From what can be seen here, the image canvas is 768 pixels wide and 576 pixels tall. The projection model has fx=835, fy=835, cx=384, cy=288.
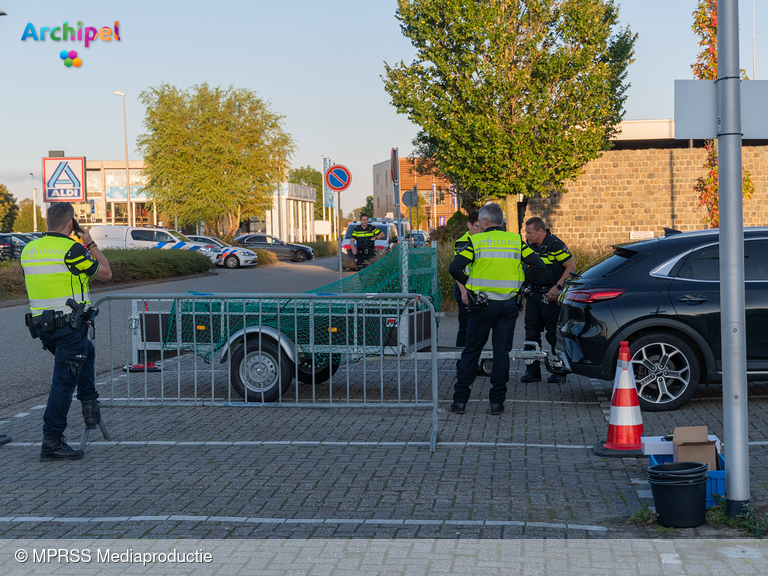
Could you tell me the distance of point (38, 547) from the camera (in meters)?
4.24

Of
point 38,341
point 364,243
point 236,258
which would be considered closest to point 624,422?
point 38,341

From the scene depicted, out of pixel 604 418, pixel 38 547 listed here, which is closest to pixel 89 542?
pixel 38 547

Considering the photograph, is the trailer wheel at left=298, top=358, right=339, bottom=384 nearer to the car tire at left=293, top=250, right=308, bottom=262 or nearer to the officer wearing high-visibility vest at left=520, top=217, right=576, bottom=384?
the officer wearing high-visibility vest at left=520, top=217, right=576, bottom=384

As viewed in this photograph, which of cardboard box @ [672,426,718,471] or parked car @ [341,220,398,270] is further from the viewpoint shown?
parked car @ [341,220,398,270]

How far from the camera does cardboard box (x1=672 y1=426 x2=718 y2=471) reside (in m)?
4.95

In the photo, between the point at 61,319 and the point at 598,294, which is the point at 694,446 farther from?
the point at 61,319

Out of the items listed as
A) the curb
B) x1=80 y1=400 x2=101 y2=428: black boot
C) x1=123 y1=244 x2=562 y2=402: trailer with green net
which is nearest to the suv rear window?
x1=123 y1=244 x2=562 y2=402: trailer with green net

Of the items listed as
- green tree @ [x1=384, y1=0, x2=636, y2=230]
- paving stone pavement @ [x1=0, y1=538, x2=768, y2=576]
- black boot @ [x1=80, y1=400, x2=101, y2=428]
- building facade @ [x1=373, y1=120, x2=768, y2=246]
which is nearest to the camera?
paving stone pavement @ [x1=0, y1=538, x2=768, y2=576]

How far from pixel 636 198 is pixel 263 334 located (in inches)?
905

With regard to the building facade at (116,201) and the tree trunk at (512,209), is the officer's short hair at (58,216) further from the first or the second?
the building facade at (116,201)

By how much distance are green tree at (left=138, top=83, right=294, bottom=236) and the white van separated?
8268 mm

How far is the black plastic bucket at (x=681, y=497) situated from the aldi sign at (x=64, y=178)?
13.2 m

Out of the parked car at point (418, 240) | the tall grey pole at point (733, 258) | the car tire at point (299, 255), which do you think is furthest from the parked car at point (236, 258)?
the tall grey pole at point (733, 258)

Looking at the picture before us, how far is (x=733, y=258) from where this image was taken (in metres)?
4.48
